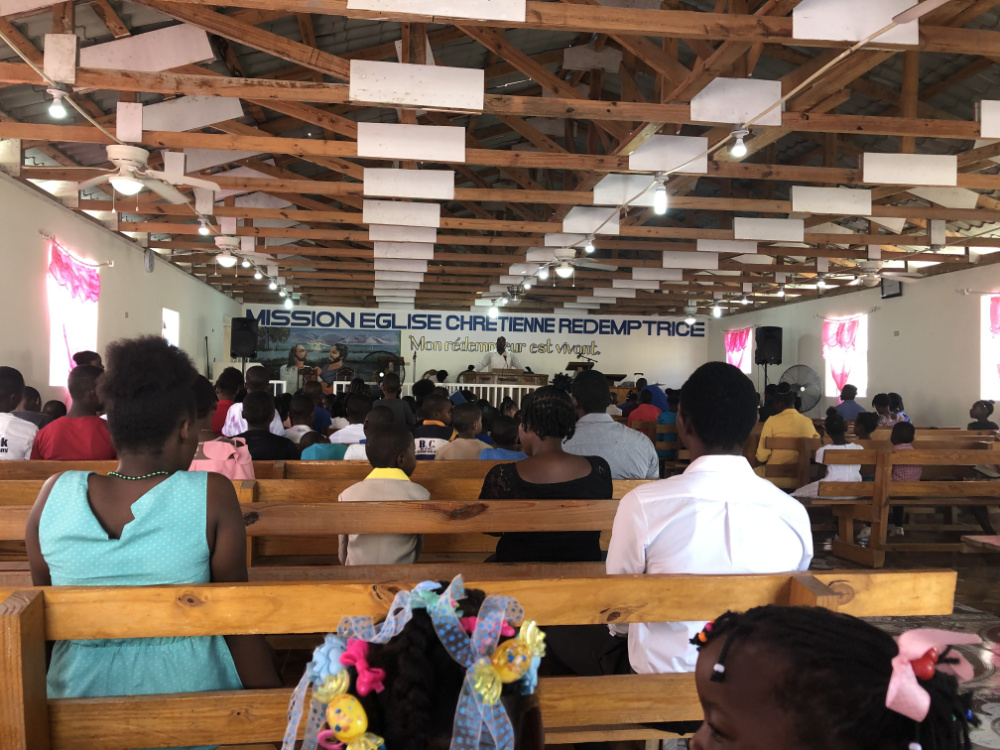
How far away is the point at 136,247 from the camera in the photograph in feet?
34.7

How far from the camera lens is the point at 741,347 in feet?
56.1

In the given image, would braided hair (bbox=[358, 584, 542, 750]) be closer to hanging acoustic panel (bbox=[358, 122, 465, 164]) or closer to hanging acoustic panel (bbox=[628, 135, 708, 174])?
hanging acoustic panel (bbox=[358, 122, 465, 164])

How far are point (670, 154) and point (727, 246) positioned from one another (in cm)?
386

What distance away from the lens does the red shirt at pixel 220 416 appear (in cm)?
573

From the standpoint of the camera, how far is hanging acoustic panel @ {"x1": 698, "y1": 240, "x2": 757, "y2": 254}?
9492 mm

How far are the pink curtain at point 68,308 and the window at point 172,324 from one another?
2.96 metres

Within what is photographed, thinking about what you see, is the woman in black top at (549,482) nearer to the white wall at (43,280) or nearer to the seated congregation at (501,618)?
the seated congregation at (501,618)

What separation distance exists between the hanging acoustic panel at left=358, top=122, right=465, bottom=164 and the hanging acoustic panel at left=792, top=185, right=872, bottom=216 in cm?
341

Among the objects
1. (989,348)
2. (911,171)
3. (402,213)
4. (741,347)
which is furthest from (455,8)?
(741,347)

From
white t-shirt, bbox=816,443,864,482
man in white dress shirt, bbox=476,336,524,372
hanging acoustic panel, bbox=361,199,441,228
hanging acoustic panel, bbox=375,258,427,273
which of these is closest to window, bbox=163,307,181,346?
hanging acoustic panel, bbox=375,258,427,273

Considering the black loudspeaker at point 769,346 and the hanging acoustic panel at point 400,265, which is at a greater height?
the hanging acoustic panel at point 400,265

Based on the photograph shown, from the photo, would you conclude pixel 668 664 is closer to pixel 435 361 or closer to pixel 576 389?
pixel 576 389

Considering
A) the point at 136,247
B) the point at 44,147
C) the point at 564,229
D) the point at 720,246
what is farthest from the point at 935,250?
the point at 136,247

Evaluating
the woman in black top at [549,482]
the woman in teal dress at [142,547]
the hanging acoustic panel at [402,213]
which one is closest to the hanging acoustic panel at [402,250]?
the hanging acoustic panel at [402,213]
